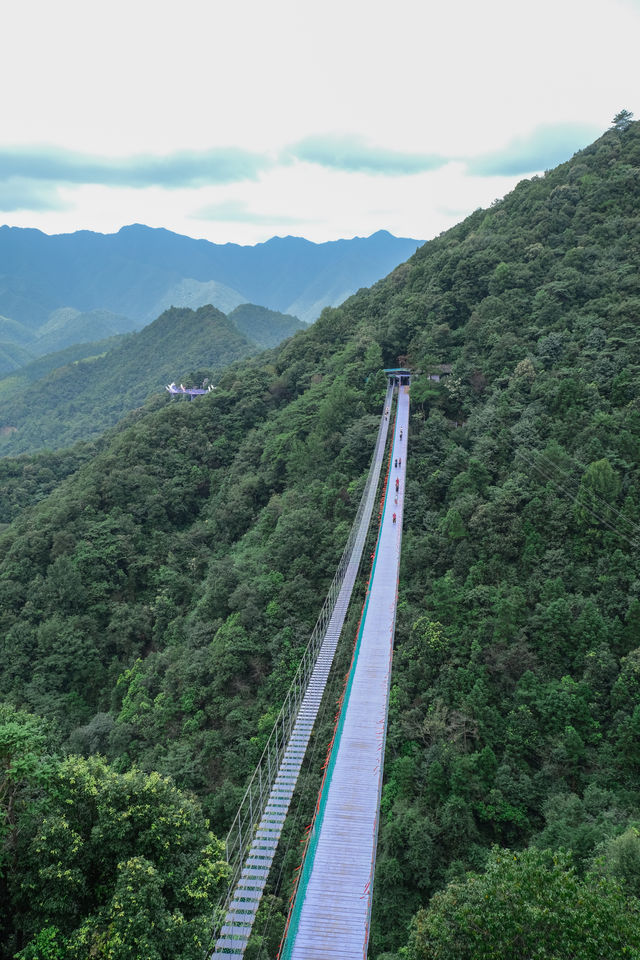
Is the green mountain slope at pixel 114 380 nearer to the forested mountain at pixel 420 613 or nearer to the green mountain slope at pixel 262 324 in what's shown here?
the green mountain slope at pixel 262 324

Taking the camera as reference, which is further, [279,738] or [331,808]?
[279,738]

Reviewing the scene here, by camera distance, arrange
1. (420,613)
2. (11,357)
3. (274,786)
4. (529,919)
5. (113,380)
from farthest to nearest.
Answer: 1. (11,357)
2. (113,380)
3. (420,613)
4. (274,786)
5. (529,919)

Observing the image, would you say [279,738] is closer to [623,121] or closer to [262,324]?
[623,121]

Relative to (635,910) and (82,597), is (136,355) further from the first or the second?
(635,910)

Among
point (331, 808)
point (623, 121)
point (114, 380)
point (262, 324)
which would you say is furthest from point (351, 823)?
point (262, 324)

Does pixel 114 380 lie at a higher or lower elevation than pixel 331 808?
A: higher

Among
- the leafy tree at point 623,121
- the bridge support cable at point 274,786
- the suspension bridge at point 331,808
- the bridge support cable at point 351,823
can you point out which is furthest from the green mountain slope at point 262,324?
the bridge support cable at point 351,823

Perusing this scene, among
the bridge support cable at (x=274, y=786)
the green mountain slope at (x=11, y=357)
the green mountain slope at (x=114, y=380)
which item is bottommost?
the bridge support cable at (x=274, y=786)

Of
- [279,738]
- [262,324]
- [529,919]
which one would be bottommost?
[279,738]
